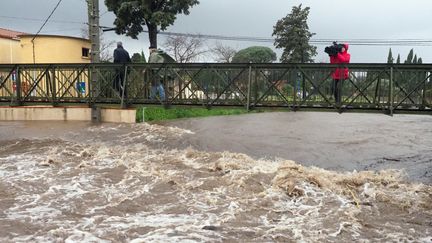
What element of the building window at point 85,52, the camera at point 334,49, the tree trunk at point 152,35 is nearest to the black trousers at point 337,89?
the camera at point 334,49

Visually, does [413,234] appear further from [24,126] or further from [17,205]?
[24,126]

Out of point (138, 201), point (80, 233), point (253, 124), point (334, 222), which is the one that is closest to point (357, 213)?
point (334, 222)

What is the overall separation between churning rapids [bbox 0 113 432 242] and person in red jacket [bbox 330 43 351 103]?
2.10 metres

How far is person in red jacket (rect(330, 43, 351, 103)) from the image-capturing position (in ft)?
41.1

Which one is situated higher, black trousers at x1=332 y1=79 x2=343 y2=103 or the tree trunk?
the tree trunk

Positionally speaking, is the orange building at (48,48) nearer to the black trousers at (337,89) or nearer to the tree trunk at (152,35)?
the tree trunk at (152,35)

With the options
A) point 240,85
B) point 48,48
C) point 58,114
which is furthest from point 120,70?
point 48,48

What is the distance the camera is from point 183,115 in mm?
27156

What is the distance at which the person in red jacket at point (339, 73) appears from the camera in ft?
41.1

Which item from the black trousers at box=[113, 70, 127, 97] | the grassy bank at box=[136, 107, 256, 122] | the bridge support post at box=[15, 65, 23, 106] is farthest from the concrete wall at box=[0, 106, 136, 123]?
the black trousers at box=[113, 70, 127, 97]

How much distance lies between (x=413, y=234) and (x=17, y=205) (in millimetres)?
7217

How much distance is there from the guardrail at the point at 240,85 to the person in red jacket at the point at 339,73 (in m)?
0.14

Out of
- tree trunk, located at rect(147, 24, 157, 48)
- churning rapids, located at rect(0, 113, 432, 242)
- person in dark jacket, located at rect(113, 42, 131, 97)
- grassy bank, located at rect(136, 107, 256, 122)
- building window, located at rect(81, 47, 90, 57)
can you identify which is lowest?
churning rapids, located at rect(0, 113, 432, 242)

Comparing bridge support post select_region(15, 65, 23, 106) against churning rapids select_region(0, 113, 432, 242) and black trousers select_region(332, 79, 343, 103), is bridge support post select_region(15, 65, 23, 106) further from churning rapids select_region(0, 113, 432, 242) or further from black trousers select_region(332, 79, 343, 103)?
black trousers select_region(332, 79, 343, 103)
